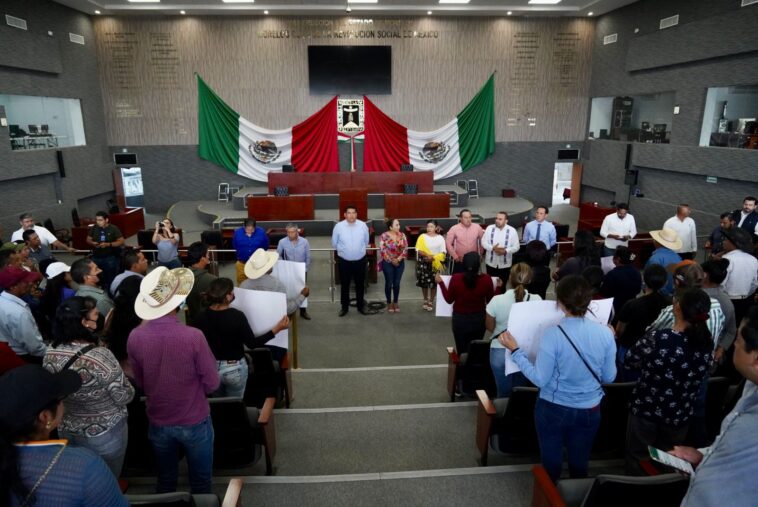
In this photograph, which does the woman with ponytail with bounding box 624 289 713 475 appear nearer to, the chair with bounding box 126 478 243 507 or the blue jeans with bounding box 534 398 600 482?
the blue jeans with bounding box 534 398 600 482

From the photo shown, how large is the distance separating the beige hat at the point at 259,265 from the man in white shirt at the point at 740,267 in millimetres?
4283

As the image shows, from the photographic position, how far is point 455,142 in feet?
49.1

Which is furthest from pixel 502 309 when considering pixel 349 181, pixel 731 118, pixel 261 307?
pixel 349 181

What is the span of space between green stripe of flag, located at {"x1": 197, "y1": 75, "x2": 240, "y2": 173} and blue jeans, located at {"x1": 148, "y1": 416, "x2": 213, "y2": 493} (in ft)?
43.1

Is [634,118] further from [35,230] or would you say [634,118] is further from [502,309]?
[35,230]

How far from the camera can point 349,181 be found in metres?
13.5

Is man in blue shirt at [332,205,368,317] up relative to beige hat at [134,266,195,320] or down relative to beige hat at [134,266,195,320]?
down

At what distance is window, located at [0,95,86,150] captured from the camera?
1069 cm

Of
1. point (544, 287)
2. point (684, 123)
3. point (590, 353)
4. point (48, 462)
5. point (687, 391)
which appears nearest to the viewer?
point (48, 462)

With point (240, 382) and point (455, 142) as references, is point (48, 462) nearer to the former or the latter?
point (240, 382)

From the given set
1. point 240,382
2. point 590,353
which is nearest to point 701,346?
point 590,353

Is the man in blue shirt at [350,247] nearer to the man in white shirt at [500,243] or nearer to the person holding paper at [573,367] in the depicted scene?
the man in white shirt at [500,243]

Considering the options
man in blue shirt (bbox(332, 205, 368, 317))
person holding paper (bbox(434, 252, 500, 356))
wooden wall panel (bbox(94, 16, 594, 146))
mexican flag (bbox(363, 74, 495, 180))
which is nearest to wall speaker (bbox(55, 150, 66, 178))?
wooden wall panel (bbox(94, 16, 594, 146))

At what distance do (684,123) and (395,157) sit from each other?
7.61 m
